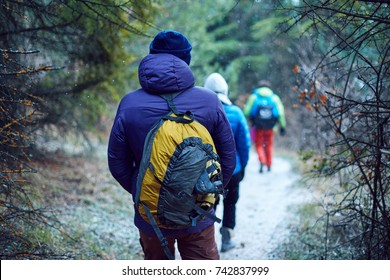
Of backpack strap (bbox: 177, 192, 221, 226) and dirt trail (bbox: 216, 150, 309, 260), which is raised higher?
backpack strap (bbox: 177, 192, 221, 226)

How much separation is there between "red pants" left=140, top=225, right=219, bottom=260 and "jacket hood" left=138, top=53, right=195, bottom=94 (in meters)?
1.11

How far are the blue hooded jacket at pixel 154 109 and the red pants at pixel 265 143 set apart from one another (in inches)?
308

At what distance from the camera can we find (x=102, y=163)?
438 inches

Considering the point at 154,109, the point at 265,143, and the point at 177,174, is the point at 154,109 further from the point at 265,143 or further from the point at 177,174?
the point at 265,143

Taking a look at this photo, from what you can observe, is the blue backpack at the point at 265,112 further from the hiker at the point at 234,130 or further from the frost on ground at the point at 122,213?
the hiker at the point at 234,130

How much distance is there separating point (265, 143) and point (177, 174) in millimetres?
8321

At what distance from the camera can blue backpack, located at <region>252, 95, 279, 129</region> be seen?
35.2 ft

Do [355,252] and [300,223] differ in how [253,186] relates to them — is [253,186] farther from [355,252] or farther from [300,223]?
[355,252]

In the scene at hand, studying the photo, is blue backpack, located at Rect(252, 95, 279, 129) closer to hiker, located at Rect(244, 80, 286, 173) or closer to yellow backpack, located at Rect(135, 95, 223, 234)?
hiker, located at Rect(244, 80, 286, 173)

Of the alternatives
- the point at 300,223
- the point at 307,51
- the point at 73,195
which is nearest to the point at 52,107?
the point at 73,195

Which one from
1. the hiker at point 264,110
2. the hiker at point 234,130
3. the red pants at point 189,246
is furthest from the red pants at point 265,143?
the red pants at point 189,246

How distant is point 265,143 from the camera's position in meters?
11.1

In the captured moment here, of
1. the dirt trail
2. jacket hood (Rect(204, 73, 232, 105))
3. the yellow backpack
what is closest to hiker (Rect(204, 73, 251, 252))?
jacket hood (Rect(204, 73, 232, 105))
